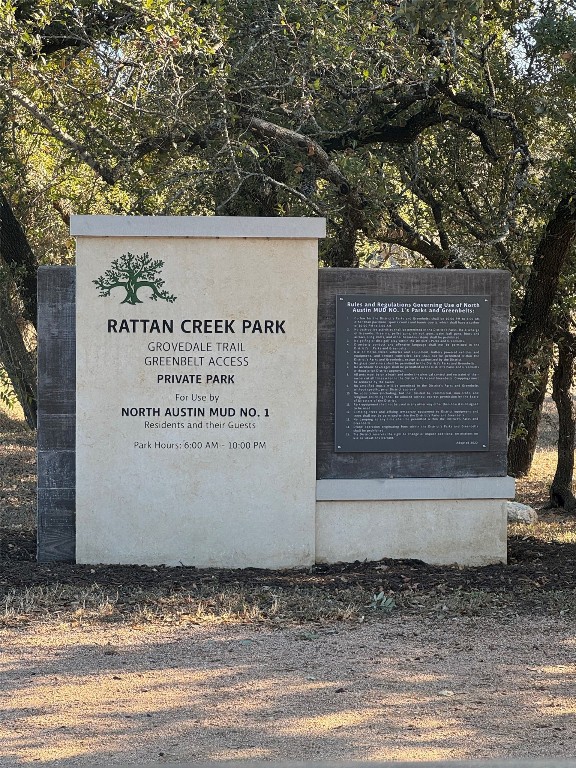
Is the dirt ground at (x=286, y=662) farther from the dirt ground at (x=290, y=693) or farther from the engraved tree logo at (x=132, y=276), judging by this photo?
the engraved tree logo at (x=132, y=276)

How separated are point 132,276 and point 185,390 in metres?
0.94

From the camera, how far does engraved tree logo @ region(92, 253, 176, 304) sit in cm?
817

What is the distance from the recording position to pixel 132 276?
8180 mm

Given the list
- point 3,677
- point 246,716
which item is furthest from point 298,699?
point 3,677

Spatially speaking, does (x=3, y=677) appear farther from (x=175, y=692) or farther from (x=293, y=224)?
(x=293, y=224)

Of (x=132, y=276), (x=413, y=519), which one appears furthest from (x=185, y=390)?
(x=413, y=519)

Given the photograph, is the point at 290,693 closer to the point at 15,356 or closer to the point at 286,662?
the point at 286,662

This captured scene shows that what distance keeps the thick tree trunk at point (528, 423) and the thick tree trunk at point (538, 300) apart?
270mm

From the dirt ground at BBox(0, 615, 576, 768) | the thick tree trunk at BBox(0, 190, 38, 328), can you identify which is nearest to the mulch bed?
the dirt ground at BBox(0, 615, 576, 768)

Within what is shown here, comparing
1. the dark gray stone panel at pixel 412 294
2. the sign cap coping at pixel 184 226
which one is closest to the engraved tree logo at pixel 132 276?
the sign cap coping at pixel 184 226

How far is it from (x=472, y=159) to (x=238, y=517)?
5.47 metres

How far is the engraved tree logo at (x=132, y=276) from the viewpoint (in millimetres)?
8172

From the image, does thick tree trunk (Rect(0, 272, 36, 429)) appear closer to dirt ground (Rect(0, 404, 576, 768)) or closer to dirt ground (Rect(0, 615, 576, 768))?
dirt ground (Rect(0, 404, 576, 768))

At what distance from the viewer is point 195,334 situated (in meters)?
8.22
